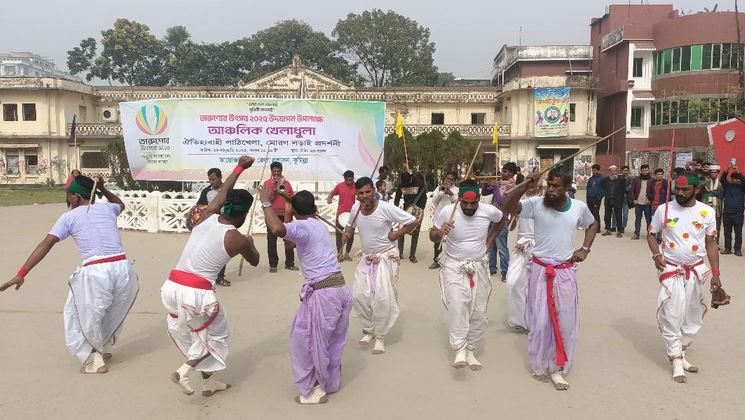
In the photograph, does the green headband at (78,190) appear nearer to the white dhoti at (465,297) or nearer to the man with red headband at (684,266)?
the white dhoti at (465,297)

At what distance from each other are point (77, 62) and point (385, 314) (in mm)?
54888

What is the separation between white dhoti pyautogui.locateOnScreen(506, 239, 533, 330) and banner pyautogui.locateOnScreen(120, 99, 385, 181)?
760 cm

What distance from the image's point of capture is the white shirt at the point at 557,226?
4508mm

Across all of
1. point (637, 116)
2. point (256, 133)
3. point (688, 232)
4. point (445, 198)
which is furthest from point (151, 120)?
point (637, 116)

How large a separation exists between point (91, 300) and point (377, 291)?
2.33 metres

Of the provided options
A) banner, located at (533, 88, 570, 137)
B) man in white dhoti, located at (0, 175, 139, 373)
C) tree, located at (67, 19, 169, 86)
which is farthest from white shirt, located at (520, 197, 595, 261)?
tree, located at (67, 19, 169, 86)

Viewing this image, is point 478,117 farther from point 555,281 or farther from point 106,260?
point 106,260

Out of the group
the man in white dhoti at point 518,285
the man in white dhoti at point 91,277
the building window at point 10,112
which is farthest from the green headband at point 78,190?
the building window at point 10,112

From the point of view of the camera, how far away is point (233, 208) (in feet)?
13.1

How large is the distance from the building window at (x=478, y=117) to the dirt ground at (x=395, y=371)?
89.9ft

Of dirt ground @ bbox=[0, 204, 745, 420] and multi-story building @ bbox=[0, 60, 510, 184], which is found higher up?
multi-story building @ bbox=[0, 60, 510, 184]

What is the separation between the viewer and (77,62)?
51.6m

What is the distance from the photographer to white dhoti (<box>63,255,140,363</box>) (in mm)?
4551

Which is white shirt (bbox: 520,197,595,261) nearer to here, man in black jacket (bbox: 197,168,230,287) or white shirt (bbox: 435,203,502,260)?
white shirt (bbox: 435,203,502,260)
